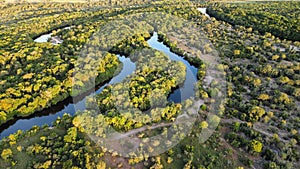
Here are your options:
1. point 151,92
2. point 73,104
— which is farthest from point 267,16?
point 73,104

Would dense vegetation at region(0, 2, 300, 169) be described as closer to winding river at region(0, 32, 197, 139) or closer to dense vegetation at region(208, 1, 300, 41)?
dense vegetation at region(208, 1, 300, 41)

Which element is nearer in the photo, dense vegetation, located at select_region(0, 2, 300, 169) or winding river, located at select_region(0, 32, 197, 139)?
dense vegetation, located at select_region(0, 2, 300, 169)

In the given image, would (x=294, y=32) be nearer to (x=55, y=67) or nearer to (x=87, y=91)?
(x=87, y=91)

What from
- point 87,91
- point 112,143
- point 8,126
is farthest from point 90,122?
point 8,126

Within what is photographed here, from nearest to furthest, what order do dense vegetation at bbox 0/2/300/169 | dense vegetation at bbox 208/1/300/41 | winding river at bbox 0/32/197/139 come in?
dense vegetation at bbox 0/2/300/169
winding river at bbox 0/32/197/139
dense vegetation at bbox 208/1/300/41

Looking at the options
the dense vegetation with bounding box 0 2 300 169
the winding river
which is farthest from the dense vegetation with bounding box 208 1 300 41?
the winding river

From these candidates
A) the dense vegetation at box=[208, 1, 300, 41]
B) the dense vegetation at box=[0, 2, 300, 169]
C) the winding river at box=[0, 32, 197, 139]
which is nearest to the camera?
the dense vegetation at box=[0, 2, 300, 169]

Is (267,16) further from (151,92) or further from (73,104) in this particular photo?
(73,104)

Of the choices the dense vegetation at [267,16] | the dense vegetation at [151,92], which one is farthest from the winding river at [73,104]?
the dense vegetation at [267,16]
